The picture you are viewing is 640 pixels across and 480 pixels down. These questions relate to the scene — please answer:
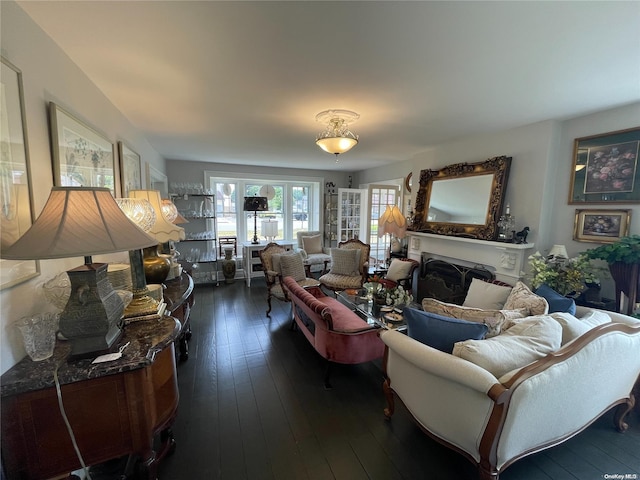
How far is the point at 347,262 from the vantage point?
4.40 meters

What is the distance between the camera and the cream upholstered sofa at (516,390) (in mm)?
1287

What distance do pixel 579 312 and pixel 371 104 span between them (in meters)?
2.46

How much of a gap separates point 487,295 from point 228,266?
4.43 meters

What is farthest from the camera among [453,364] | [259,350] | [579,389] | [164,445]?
[259,350]

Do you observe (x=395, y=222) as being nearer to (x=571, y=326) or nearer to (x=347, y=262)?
(x=347, y=262)

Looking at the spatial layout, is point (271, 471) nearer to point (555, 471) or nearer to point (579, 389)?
point (555, 471)

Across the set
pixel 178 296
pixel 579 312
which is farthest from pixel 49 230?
pixel 579 312

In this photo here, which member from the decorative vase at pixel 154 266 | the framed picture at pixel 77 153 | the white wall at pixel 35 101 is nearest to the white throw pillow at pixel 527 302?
the decorative vase at pixel 154 266

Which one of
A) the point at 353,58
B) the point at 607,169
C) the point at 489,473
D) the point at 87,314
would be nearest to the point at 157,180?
the point at 87,314

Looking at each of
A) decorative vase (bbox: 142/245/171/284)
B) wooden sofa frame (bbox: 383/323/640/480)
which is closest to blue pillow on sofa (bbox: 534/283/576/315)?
wooden sofa frame (bbox: 383/323/640/480)

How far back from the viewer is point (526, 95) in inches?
85.8

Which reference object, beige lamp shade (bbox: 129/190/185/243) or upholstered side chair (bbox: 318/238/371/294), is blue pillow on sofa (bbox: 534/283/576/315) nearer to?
upholstered side chair (bbox: 318/238/371/294)

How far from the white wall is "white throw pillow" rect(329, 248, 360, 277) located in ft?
10.9

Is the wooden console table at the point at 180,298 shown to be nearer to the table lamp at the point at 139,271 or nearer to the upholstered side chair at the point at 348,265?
the table lamp at the point at 139,271
